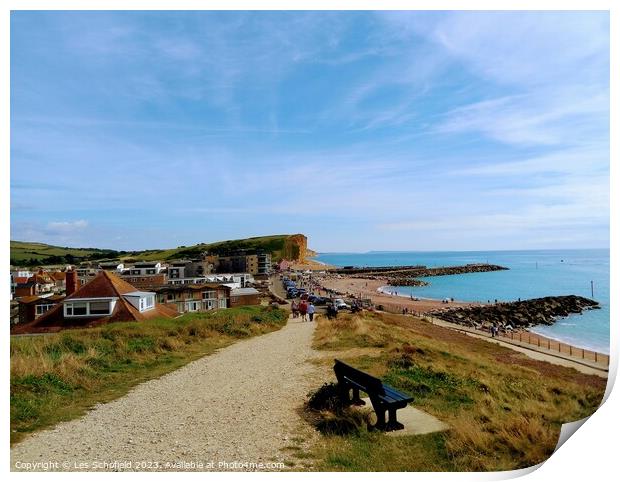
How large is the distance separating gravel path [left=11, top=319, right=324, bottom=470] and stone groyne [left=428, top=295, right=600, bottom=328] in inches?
1087

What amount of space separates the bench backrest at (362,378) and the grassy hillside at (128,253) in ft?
16.8

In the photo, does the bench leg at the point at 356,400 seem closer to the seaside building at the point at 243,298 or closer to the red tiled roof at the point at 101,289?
the red tiled roof at the point at 101,289

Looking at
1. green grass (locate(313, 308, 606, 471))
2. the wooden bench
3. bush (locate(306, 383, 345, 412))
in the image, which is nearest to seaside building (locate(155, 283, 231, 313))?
green grass (locate(313, 308, 606, 471))

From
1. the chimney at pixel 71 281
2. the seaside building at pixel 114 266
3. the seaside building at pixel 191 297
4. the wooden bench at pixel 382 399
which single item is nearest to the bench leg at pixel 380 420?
the wooden bench at pixel 382 399

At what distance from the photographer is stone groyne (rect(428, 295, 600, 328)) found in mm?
32469

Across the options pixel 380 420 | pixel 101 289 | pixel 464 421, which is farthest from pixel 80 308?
pixel 464 421

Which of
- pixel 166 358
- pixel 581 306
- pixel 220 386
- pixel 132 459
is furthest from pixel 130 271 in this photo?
pixel 581 306

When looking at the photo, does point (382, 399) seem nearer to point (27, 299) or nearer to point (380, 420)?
point (380, 420)

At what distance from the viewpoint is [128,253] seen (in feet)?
70.8

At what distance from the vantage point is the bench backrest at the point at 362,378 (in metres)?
4.66

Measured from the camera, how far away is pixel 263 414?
5203mm

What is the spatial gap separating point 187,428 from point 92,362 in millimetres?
3751
